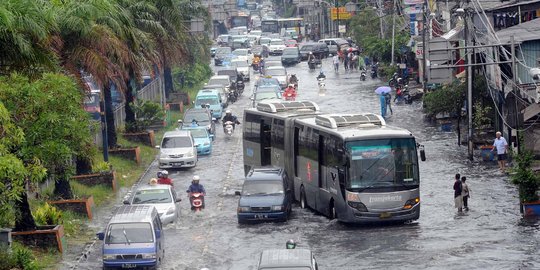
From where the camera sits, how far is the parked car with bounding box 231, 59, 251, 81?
9169 cm

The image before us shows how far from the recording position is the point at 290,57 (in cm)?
10262

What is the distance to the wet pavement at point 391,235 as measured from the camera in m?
30.3

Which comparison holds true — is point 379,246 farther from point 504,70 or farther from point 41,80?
point 504,70

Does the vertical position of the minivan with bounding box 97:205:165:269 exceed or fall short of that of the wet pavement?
it exceeds it

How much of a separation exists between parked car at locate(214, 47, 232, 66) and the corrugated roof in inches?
2150

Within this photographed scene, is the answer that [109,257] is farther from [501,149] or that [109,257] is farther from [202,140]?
[202,140]

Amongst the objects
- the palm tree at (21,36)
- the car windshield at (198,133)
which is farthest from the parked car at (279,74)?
the palm tree at (21,36)

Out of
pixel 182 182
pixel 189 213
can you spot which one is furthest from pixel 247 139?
pixel 189 213

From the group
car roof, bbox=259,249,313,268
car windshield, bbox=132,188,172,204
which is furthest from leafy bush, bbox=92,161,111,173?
car roof, bbox=259,249,313,268

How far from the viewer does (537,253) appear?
2997 centimetres

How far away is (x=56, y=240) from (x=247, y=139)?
1478cm

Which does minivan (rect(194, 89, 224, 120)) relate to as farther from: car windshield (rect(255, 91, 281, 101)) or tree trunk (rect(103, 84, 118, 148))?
tree trunk (rect(103, 84, 118, 148))

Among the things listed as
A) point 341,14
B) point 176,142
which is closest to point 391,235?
point 176,142

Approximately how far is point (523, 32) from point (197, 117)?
63.2 feet
